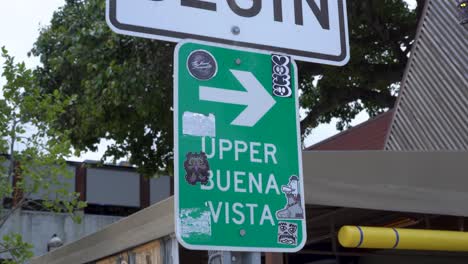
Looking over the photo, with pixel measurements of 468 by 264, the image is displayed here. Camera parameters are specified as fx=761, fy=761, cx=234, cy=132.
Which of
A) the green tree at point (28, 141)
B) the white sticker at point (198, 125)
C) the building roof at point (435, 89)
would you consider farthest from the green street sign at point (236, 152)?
the green tree at point (28, 141)

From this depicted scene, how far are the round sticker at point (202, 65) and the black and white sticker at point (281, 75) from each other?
20cm

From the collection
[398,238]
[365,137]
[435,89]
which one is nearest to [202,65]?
[398,238]

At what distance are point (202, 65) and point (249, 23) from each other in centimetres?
27

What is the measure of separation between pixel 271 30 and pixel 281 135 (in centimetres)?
37

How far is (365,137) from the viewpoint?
12.9m

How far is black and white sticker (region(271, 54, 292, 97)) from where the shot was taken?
2291mm

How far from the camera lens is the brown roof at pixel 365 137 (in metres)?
12.1

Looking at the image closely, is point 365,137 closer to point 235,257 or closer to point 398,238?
point 398,238

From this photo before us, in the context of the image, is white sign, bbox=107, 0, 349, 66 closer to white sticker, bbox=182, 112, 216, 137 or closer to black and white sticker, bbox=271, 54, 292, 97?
black and white sticker, bbox=271, 54, 292, 97

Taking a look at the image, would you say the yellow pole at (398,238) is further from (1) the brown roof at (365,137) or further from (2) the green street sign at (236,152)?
(1) the brown roof at (365,137)

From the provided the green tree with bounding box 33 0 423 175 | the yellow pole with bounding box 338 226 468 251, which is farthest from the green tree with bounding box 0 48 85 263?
the yellow pole with bounding box 338 226 468 251

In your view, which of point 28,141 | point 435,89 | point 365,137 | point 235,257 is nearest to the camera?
point 235,257

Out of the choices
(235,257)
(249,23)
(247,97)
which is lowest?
(235,257)

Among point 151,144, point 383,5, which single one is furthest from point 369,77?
point 151,144
